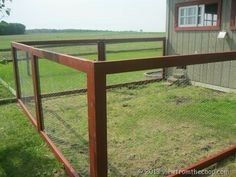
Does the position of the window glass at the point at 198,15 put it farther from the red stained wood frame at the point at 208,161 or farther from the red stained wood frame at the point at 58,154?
the red stained wood frame at the point at 58,154

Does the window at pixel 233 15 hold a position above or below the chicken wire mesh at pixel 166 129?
above

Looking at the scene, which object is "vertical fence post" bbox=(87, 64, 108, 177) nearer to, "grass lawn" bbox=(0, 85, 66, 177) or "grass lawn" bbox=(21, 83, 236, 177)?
"grass lawn" bbox=(21, 83, 236, 177)

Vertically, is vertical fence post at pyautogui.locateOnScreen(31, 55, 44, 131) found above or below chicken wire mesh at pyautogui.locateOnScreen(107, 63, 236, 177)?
above

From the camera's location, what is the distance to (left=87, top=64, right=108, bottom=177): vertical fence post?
2055 millimetres

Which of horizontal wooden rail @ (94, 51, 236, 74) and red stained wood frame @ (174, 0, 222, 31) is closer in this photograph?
horizontal wooden rail @ (94, 51, 236, 74)

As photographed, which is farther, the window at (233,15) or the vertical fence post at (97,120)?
the window at (233,15)

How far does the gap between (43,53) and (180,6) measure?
555 centimetres

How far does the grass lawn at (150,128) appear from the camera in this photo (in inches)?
130

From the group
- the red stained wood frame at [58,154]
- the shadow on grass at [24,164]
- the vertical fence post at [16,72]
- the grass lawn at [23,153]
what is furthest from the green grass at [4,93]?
the shadow on grass at [24,164]

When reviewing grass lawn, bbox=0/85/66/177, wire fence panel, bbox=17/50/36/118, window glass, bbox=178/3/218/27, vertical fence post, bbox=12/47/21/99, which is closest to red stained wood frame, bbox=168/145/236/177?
grass lawn, bbox=0/85/66/177

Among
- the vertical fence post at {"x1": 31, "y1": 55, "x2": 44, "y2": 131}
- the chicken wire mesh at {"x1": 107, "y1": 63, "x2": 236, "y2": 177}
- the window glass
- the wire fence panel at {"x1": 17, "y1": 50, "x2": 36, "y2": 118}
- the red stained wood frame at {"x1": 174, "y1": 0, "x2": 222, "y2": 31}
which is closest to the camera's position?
the chicken wire mesh at {"x1": 107, "y1": 63, "x2": 236, "y2": 177}

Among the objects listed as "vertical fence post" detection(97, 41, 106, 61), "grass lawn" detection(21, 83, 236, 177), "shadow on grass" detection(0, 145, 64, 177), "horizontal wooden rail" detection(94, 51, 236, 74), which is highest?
"horizontal wooden rail" detection(94, 51, 236, 74)

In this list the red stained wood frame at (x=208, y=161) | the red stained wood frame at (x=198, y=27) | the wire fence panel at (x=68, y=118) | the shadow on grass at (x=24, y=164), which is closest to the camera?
the red stained wood frame at (x=208, y=161)

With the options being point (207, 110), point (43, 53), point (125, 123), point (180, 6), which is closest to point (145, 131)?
point (125, 123)
